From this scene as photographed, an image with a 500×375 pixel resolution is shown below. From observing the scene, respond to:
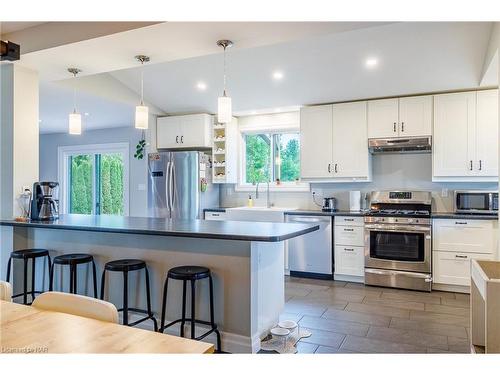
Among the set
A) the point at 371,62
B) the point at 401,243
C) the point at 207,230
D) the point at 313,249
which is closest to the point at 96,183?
the point at 313,249

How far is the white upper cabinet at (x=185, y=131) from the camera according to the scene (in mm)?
5672

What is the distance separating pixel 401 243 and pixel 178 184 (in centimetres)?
316

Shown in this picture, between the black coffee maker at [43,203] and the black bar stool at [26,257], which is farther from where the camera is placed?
the black coffee maker at [43,203]

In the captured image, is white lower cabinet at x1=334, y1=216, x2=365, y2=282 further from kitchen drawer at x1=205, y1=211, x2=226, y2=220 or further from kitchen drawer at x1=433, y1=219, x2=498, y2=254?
kitchen drawer at x1=205, y1=211, x2=226, y2=220

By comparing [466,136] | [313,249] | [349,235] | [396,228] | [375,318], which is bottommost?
[375,318]

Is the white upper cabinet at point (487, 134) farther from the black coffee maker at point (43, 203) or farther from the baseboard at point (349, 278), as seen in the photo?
the black coffee maker at point (43, 203)

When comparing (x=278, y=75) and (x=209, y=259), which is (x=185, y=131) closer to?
(x=278, y=75)

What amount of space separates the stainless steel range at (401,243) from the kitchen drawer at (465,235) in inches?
4.8

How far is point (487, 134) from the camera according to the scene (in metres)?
4.23

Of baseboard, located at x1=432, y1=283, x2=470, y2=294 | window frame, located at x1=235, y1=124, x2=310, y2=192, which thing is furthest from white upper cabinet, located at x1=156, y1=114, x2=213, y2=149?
baseboard, located at x1=432, y1=283, x2=470, y2=294

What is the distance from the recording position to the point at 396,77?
430cm

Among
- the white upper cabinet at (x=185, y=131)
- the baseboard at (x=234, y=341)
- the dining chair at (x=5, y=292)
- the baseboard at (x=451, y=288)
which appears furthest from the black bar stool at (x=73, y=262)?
the baseboard at (x=451, y=288)
